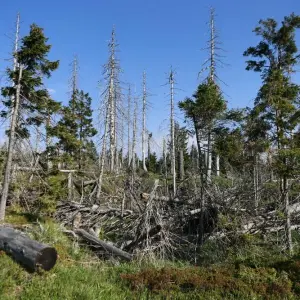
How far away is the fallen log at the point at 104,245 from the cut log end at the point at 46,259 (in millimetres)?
2897

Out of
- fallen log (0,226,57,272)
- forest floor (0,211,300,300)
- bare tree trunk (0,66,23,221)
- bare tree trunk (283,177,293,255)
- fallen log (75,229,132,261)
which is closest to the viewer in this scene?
forest floor (0,211,300,300)

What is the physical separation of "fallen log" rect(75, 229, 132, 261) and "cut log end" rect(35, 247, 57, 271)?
290 centimetres

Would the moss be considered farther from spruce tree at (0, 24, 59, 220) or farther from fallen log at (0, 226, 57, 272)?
spruce tree at (0, 24, 59, 220)

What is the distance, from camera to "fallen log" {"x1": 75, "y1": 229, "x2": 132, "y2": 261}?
404 inches

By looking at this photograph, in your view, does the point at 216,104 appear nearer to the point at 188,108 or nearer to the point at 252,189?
the point at 188,108

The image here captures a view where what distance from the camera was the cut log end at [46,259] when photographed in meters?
7.51

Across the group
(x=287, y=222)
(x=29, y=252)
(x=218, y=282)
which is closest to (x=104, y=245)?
(x=29, y=252)

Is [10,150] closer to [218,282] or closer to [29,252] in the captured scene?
[29,252]

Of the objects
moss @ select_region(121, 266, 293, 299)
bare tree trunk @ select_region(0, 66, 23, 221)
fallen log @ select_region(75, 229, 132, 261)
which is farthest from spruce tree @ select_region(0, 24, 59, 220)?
moss @ select_region(121, 266, 293, 299)

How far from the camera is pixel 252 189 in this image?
40.7ft

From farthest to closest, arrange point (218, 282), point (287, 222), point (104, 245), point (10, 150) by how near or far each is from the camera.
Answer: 1. point (10, 150)
2. point (287, 222)
3. point (104, 245)
4. point (218, 282)

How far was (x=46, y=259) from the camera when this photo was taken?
7656 millimetres

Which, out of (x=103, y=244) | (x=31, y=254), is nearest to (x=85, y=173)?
(x=103, y=244)

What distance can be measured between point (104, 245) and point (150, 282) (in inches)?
139
